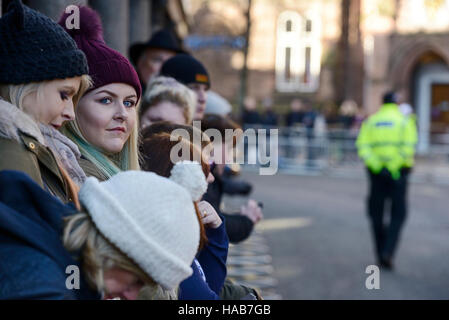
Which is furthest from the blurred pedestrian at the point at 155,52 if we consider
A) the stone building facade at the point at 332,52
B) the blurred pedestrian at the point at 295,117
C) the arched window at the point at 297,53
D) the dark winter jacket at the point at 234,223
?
the arched window at the point at 297,53

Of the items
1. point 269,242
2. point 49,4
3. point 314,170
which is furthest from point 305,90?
point 49,4

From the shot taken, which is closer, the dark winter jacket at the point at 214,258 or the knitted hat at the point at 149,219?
the knitted hat at the point at 149,219

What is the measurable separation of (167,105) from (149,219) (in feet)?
6.34

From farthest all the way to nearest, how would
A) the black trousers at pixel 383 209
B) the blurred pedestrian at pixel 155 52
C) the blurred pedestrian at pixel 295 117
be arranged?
the blurred pedestrian at pixel 295 117
the black trousers at pixel 383 209
the blurred pedestrian at pixel 155 52

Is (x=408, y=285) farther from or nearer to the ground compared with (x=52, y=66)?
nearer to the ground

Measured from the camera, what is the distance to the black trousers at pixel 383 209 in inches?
290

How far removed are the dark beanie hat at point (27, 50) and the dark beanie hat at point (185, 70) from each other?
2.44m

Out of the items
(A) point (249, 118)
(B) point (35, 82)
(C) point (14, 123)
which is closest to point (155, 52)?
(B) point (35, 82)

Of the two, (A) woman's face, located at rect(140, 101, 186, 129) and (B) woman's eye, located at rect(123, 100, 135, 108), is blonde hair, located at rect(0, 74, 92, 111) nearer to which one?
(B) woman's eye, located at rect(123, 100, 135, 108)

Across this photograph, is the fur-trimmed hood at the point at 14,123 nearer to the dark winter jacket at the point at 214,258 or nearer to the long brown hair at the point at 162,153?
the long brown hair at the point at 162,153

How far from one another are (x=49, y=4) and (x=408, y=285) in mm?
4442
